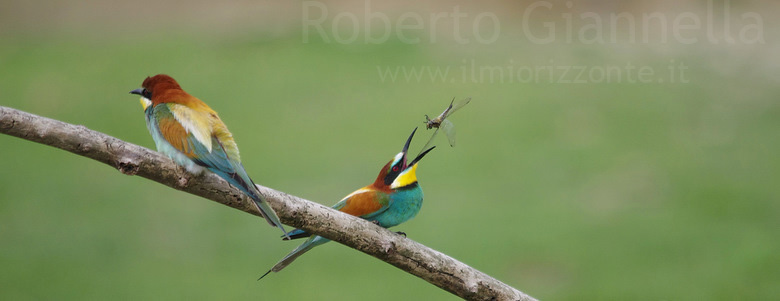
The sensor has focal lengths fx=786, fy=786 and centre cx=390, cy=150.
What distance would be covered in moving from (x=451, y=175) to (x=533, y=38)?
1819 mm

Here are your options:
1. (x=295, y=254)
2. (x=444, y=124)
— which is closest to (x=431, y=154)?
(x=444, y=124)

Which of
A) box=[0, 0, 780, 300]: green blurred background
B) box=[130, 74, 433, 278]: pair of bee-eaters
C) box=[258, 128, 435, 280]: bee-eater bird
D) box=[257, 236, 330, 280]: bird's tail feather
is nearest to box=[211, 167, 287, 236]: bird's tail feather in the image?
box=[130, 74, 433, 278]: pair of bee-eaters

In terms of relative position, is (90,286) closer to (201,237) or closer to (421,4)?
(201,237)

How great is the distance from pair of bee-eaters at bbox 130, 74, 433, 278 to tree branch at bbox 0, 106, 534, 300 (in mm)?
47

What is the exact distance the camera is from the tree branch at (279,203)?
1459 millimetres

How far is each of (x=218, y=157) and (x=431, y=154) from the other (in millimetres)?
3403

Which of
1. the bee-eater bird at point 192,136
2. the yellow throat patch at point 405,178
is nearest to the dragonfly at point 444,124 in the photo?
the yellow throat patch at point 405,178

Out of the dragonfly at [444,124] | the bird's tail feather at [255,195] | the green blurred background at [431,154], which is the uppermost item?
the green blurred background at [431,154]

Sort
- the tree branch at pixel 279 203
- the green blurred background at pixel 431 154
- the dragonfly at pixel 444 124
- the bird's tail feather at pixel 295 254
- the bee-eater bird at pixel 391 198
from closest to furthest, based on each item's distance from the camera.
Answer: the tree branch at pixel 279 203, the bird's tail feather at pixel 295 254, the bee-eater bird at pixel 391 198, the dragonfly at pixel 444 124, the green blurred background at pixel 431 154

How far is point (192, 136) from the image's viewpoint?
1611 millimetres

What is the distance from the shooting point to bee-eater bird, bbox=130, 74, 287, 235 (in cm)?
152

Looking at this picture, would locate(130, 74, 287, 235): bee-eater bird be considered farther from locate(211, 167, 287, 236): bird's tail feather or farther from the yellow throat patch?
the yellow throat patch

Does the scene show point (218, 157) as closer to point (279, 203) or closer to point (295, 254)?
point (279, 203)

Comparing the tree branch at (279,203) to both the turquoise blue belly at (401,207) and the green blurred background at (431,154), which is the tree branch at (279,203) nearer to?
the turquoise blue belly at (401,207)
